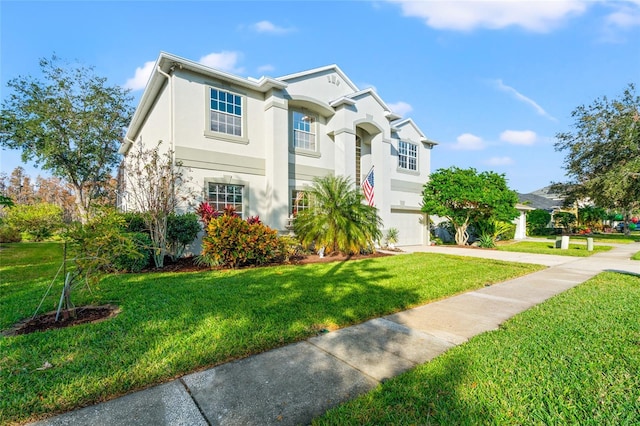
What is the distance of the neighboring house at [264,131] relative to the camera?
1002cm

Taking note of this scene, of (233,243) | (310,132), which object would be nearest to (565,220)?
(310,132)

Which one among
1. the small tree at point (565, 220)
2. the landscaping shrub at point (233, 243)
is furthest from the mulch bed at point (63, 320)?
the small tree at point (565, 220)

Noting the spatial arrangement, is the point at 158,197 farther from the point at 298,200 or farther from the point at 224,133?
the point at 298,200

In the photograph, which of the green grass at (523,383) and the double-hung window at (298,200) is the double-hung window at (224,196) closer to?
the double-hung window at (298,200)

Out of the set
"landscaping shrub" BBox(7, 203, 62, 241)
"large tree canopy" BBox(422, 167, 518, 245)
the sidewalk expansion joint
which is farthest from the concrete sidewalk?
"landscaping shrub" BBox(7, 203, 62, 241)

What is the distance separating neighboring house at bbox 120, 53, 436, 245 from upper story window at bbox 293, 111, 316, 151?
0.04 m

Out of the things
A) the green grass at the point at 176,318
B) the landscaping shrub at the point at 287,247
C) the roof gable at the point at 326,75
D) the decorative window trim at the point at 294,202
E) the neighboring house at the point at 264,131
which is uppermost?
the roof gable at the point at 326,75

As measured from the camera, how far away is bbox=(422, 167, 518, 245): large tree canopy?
14.9 metres

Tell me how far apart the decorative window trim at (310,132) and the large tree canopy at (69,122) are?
42.5 ft

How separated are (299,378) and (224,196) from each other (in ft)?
29.8

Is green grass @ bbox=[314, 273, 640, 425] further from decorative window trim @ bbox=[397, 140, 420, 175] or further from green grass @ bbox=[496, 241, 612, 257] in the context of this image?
decorative window trim @ bbox=[397, 140, 420, 175]

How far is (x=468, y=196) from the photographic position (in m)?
14.9

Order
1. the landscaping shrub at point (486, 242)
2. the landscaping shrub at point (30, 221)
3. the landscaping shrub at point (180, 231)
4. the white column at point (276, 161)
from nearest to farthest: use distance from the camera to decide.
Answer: the landscaping shrub at point (180, 231)
the white column at point (276, 161)
the landscaping shrub at point (486, 242)
the landscaping shrub at point (30, 221)

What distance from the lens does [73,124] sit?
19078 mm
